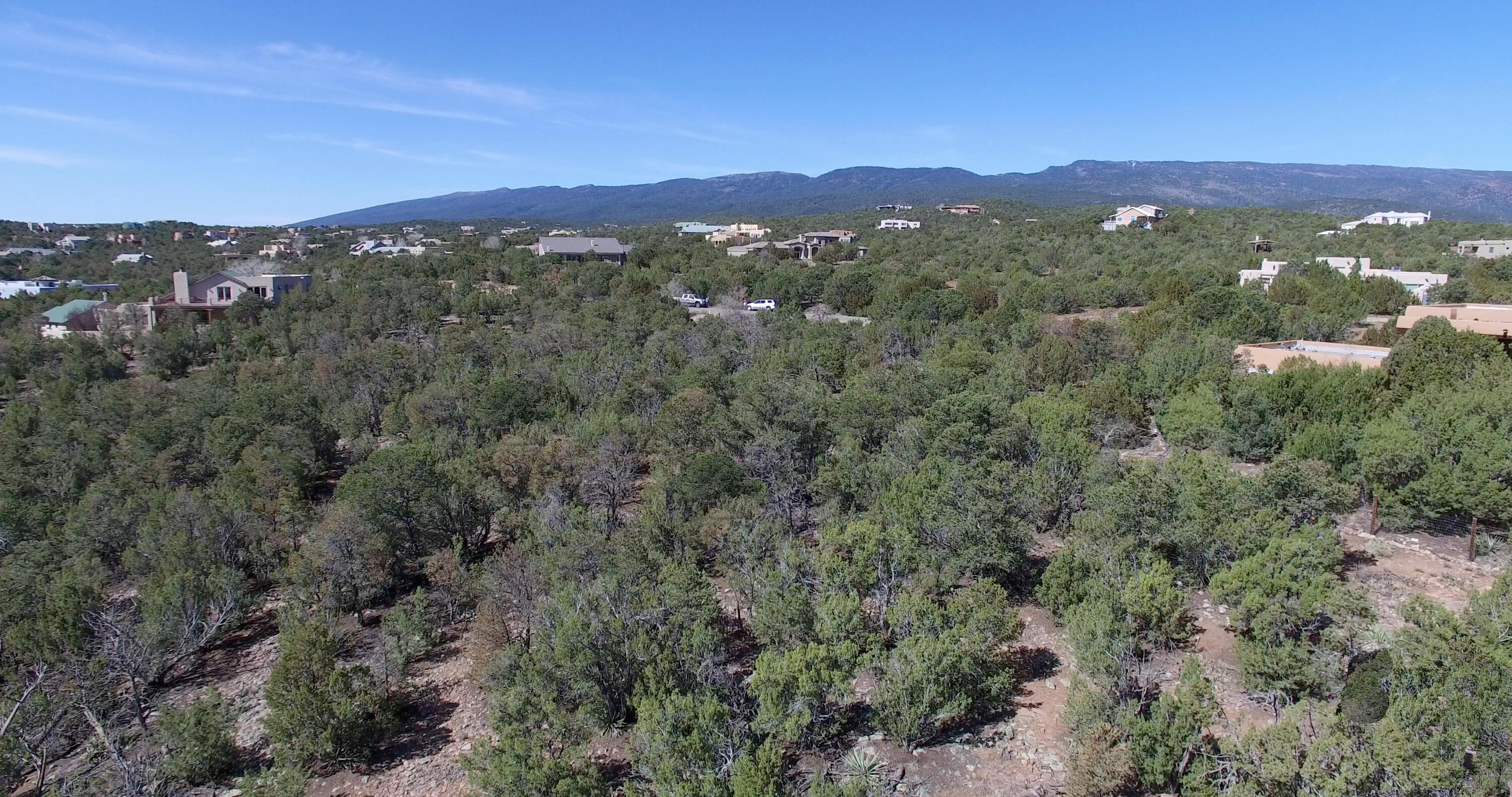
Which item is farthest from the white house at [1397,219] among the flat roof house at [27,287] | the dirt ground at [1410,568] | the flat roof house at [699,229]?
the flat roof house at [27,287]

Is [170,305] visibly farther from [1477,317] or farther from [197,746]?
[1477,317]

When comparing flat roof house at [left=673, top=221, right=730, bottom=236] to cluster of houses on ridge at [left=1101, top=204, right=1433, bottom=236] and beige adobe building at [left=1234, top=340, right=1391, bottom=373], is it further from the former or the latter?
beige adobe building at [left=1234, top=340, right=1391, bottom=373]

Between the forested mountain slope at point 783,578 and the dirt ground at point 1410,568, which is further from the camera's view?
the dirt ground at point 1410,568

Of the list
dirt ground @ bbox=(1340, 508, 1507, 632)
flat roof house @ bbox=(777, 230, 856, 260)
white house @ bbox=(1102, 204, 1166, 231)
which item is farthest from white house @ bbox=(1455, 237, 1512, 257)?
dirt ground @ bbox=(1340, 508, 1507, 632)

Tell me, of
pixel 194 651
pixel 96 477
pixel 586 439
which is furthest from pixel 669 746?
pixel 96 477

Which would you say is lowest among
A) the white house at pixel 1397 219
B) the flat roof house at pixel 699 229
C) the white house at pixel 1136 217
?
the white house at pixel 1397 219

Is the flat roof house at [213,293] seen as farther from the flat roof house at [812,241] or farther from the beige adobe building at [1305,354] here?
the beige adobe building at [1305,354]

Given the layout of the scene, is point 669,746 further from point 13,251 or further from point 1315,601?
point 13,251
